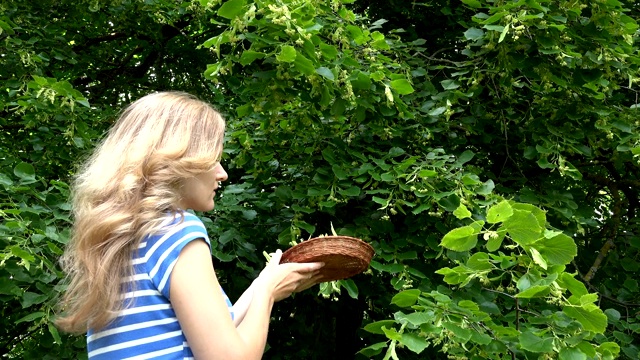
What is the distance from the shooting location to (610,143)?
305 centimetres

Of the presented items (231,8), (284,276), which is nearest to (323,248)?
(284,276)

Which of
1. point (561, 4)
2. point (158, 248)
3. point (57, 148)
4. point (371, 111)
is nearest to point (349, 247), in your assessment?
point (158, 248)

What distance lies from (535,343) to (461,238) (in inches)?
12.7

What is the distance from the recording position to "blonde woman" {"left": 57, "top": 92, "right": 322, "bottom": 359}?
4.09 ft

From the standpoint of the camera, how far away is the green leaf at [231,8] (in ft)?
6.98

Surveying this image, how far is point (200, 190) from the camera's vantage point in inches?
56.3

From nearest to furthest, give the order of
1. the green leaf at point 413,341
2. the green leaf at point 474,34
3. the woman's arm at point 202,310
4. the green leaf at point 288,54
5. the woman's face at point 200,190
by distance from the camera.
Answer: the woman's arm at point 202,310 < the woman's face at point 200,190 < the green leaf at point 413,341 < the green leaf at point 288,54 < the green leaf at point 474,34

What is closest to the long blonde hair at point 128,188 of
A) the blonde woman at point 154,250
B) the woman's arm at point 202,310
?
the blonde woman at point 154,250

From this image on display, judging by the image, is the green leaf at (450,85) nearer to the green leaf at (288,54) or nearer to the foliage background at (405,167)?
the foliage background at (405,167)

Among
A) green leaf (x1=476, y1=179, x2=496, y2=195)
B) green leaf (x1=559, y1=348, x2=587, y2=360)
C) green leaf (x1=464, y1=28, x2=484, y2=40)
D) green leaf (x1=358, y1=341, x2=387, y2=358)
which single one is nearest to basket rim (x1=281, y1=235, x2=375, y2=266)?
green leaf (x1=358, y1=341, x2=387, y2=358)

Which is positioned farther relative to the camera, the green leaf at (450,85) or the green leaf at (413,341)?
the green leaf at (450,85)

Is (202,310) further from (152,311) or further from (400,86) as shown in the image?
(400,86)

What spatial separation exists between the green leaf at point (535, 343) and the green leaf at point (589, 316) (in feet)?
0.28

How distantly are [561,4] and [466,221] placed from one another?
1.03m
